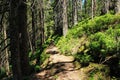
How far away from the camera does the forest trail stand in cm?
1055

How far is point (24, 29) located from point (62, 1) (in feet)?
23.8

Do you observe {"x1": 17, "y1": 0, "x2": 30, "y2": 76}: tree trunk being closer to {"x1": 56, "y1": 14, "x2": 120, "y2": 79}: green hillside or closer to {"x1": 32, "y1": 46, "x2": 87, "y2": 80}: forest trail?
{"x1": 32, "y1": 46, "x2": 87, "y2": 80}: forest trail

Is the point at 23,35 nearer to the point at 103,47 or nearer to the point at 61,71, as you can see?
the point at 61,71

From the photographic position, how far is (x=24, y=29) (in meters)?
11.9

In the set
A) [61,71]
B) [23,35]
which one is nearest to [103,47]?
[61,71]

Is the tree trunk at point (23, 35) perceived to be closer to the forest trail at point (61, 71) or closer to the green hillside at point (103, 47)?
the forest trail at point (61, 71)

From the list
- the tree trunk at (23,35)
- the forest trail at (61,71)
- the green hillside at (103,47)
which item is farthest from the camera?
the tree trunk at (23,35)

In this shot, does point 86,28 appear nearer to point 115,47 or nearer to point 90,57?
point 90,57

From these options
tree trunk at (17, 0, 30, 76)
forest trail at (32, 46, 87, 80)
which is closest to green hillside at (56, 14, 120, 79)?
forest trail at (32, 46, 87, 80)

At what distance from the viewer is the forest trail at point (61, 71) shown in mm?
10555

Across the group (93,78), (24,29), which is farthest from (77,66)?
(24,29)

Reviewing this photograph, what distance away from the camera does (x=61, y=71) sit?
1141 centimetres

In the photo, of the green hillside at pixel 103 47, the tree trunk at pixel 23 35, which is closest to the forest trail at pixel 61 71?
the green hillside at pixel 103 47

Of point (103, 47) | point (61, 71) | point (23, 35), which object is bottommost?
point (61, 71)
